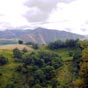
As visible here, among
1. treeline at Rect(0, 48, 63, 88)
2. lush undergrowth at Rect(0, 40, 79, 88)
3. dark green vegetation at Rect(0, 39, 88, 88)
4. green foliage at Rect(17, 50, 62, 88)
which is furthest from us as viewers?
green foliage at Rect(17, 50, 62, 88)

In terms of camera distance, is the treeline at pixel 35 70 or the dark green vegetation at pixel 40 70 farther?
the treeline at pixel 35 70

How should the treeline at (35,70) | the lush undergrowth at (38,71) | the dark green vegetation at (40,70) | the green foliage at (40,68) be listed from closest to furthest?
1. the dark green vegetation at (40,70)
2. the lush undergrowth at (38,71)
3. the treeline at (35,70)
4. the green foliage at (40,68)

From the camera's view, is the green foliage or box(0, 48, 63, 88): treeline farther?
the green foliage

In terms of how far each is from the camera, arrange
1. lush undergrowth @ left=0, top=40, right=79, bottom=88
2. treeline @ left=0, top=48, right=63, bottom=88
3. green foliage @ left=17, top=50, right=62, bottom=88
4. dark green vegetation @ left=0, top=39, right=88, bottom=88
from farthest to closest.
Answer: green foliage @ left=17, top=50, right=62, bottom=88 < treeline @ left=0, top=48, right=63, bottom=88 < lush undergrowth @ left=0, top=40, right=79, bottom=88 < dark green vegetation @ left=0, top=39, right=88, bottom=88

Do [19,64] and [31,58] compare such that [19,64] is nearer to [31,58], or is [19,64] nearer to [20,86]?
[31,58]

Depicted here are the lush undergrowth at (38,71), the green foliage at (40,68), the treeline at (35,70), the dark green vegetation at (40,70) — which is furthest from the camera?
the green foliage at (40,68)

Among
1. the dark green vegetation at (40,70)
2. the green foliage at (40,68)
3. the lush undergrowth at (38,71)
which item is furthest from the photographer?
the green foliage at (40,68)

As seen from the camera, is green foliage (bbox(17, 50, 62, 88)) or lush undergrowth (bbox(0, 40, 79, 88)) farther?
green foliage (bbox(17, 50, 62, 88))

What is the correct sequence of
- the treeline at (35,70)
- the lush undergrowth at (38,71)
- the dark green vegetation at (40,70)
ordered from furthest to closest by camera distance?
the treeline at (35,70)
the lush undergrowth at (38,71)
the dark green vegetation at (40,70)

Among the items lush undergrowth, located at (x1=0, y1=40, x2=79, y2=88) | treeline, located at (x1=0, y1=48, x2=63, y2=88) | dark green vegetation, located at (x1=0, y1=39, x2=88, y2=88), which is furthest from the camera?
treeline, located at (x1=0, y1=48, x2=63, y2=88)

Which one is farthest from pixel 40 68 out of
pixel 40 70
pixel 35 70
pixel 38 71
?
pixel 38 71

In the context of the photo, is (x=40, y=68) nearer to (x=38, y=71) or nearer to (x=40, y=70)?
(x=40, y=70)

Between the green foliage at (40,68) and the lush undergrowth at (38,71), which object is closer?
the lush undergrowth at (38,71)
